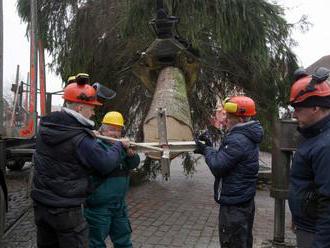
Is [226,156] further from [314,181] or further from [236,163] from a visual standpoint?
[314,181]

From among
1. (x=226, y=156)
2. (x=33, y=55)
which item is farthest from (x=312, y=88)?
Answer: (x=33, y=55)

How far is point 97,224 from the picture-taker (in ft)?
14.2

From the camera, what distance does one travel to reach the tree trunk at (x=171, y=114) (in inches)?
167

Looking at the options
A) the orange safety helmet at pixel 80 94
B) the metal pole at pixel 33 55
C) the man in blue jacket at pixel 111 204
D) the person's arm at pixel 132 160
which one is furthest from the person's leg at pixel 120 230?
the metal pole at pixel 33 55

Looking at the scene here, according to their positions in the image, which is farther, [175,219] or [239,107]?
[175,219]

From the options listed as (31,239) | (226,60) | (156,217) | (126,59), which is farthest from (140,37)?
(31,239)

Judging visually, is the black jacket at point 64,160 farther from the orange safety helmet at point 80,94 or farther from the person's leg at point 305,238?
the person's leg at point 305,238

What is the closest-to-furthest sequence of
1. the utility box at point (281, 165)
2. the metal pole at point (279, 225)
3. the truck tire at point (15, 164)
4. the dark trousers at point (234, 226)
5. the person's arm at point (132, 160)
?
the dark trousers at point (234, 226), the person's arm at point (132, 160), the utility box at point (281, 165), the metal pole at point (279, 225), the truck tire at point (15, 164)

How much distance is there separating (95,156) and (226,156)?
1.14m

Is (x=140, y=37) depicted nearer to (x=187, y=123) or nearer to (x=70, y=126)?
(x=187, y=123)

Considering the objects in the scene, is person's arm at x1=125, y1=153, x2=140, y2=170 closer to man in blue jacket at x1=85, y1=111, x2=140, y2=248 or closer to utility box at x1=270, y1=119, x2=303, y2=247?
man in blue jacket at x1=85, y1=111, x2=140, y2=248

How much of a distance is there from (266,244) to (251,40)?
11.0 feet

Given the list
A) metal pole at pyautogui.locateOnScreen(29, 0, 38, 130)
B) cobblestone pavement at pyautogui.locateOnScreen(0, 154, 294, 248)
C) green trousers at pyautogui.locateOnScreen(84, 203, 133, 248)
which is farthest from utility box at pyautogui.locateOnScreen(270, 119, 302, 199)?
metal pole at pyautogui.locateOnScreen(29, 0, 38, 130)

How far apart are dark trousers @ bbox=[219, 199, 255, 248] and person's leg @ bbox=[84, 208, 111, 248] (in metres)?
1.06
